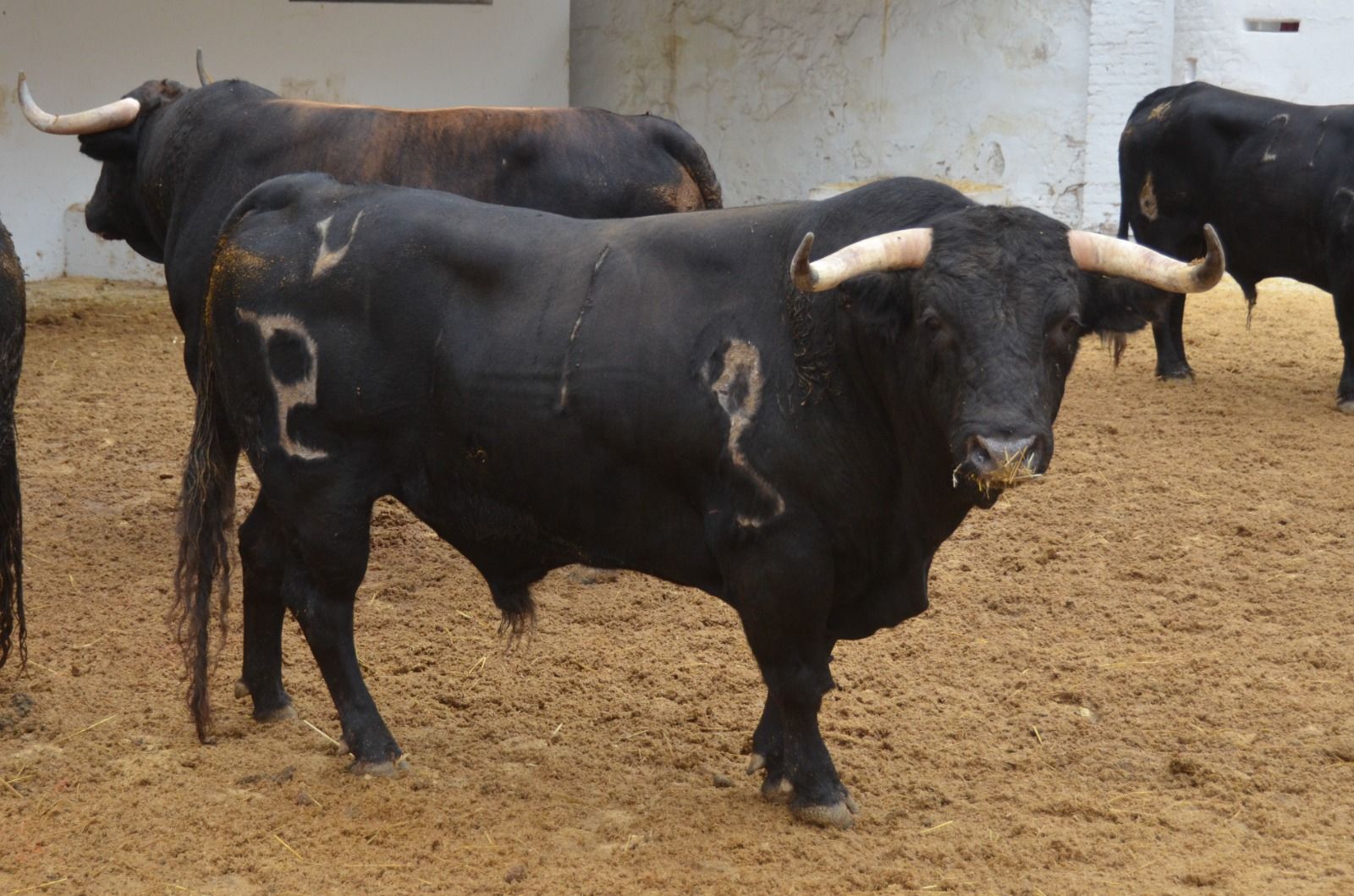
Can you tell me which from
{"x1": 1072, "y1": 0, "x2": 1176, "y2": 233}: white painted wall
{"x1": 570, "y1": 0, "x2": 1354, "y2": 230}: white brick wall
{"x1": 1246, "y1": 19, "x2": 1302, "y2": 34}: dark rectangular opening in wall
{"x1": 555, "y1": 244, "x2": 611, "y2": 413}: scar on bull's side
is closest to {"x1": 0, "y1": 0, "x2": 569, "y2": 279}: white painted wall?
{"x1": 570, "y1": 0, "x2": 1354, "y2": 230}: white brick wall

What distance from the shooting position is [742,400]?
371 centimetres

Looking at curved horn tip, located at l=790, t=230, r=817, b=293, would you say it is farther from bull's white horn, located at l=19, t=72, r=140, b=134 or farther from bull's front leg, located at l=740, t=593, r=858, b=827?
bull's white horn, located at l=19, t=72, r=140, b=134

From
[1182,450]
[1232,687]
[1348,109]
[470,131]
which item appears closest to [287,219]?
[470,131]

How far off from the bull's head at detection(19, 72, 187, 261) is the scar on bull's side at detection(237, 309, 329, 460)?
2510mm

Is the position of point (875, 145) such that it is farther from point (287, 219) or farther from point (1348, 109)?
point (287, 219)

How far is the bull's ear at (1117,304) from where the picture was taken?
361 centimetres

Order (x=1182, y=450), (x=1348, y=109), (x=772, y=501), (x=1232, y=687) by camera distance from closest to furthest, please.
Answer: (x=772, y=501)
(x=1232, y=687)
(x=1182, y=450)
(x=1348, y=109)

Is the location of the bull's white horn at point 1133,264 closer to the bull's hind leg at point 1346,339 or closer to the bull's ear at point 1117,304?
the bull's ear at point 1117,304

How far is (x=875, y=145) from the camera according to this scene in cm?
1312

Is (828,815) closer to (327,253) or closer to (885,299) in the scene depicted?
(885,299)

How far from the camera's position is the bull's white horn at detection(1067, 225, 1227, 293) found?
11.3ft

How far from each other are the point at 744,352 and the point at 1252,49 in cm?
1139

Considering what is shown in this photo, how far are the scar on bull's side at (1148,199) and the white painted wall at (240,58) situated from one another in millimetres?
5340

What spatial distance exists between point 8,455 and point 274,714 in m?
1.15
